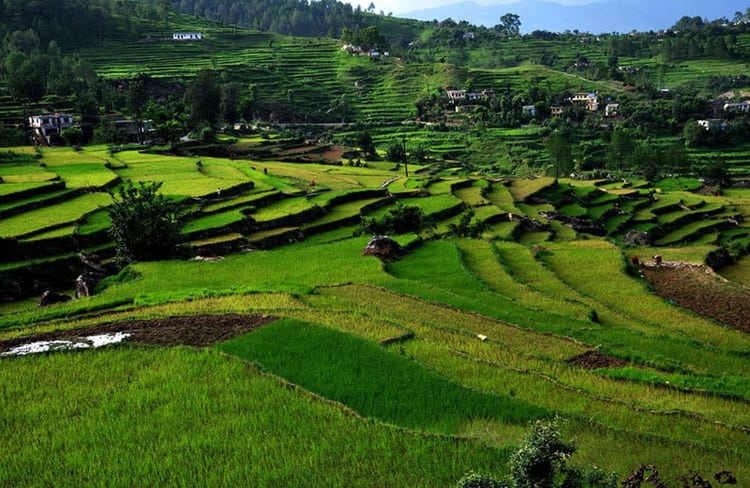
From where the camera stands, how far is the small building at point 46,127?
173 feet

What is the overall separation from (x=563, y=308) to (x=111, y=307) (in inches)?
463

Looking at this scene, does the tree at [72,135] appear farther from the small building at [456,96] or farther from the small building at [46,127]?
the small building at [456,96]

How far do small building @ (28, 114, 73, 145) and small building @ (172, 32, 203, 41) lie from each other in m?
62.4

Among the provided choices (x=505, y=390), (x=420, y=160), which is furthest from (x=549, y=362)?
(x=420, y=160)

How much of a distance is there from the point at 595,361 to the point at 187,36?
115434 mm

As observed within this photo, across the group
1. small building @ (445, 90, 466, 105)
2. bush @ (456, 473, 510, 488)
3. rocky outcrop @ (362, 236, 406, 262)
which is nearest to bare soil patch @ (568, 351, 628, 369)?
bush @ (456, 473, 510, 488)

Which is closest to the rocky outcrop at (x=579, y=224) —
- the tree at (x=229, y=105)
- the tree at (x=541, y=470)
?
the tree at (x=541, y=470)

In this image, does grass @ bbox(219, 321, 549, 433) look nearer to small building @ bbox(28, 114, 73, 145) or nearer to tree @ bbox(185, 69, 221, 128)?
small building @ bbox(28, 114, 73, 145)

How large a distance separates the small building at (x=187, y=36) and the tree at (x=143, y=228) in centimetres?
9991

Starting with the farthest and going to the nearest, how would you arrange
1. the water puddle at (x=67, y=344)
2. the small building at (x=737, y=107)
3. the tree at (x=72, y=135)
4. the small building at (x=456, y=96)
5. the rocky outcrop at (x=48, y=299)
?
1. the small building at (x=456, y=96)
2. the small building at (x=737, y=107)
3. the tree at (x=72, y=135)
4. the rocky outcrop at (x=48, y=299)
5. the water puddle at (x=67, y=344)

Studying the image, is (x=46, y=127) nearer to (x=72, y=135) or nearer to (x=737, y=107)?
(x=72, y=135)

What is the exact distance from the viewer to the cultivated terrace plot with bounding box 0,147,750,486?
7551 mm

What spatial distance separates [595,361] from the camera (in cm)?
1192

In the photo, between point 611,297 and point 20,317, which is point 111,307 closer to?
point 20,317
